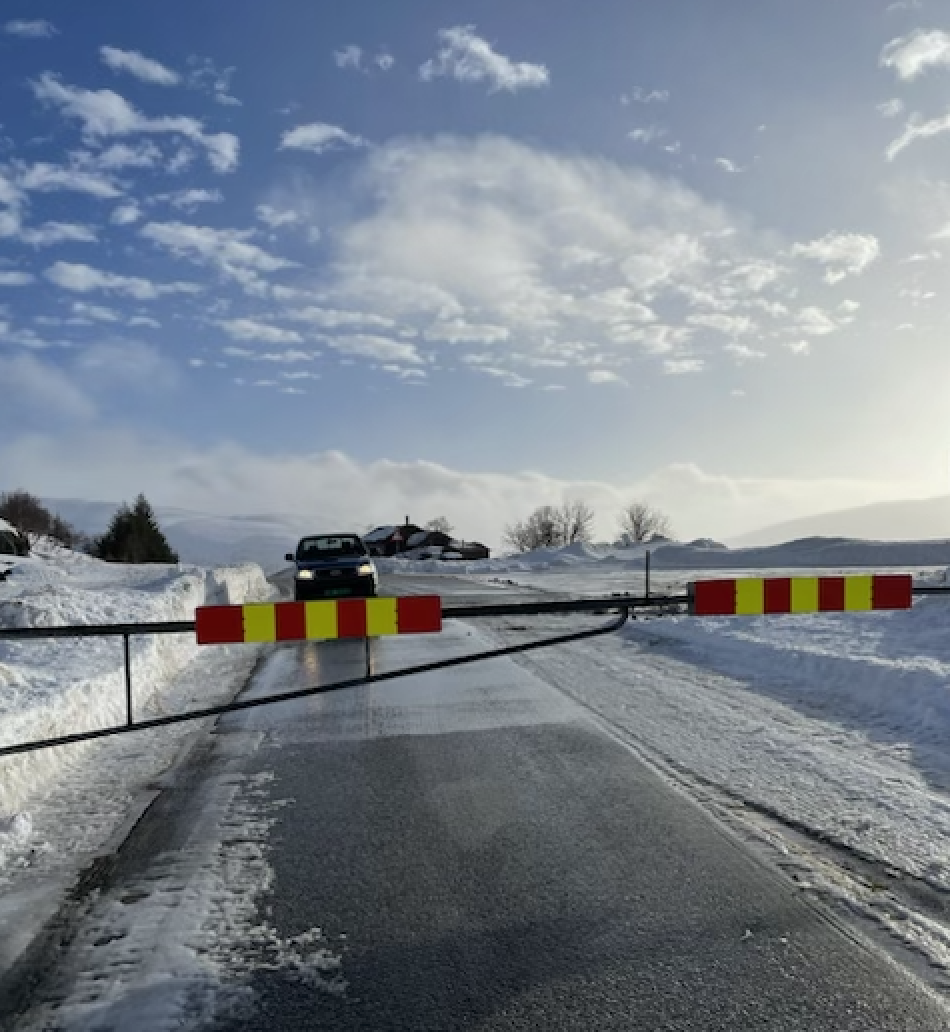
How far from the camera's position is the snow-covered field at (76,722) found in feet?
16.8

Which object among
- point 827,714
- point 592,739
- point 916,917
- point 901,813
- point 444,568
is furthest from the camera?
point 444,568

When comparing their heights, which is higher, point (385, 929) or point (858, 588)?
point (858, 588)

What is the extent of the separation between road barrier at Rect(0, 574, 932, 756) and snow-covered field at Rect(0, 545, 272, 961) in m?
0.47

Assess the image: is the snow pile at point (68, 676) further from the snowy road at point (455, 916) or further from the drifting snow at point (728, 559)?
the drifting snow at point (728, 559)

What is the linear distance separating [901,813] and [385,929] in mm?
3310

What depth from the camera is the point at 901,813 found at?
5.47 metres

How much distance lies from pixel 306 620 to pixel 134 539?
68.4m

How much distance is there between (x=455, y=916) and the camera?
415 centimetres

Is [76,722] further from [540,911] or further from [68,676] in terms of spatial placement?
[540,911]

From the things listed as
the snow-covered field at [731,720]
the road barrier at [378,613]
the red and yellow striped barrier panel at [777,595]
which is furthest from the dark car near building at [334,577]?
the red and yellow striped barrier panel at [777,595]

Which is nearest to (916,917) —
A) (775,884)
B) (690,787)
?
(775,884)

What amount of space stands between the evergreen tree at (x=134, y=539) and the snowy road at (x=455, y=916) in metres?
66.6

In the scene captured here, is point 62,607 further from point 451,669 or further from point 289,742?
point 289,742

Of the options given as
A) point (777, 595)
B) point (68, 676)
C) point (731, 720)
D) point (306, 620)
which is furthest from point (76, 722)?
point (777, 595)
